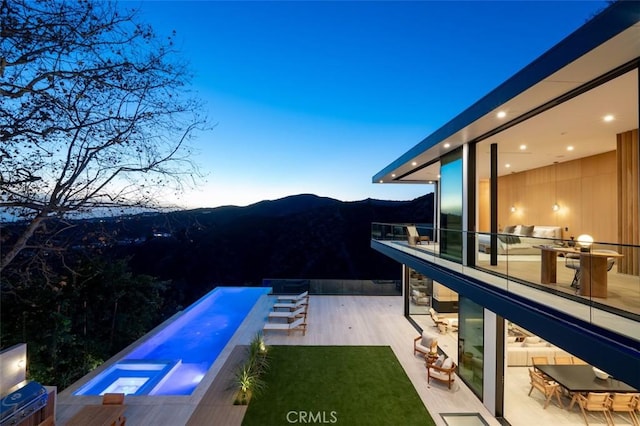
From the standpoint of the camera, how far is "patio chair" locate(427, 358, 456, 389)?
688 cm

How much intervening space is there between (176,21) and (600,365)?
7.66m

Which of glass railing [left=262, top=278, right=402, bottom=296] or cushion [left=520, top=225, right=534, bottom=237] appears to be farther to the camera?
glass railing [left=262, top=278, right=402, bottom=296]

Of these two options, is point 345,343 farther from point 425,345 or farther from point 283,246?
point 283,246

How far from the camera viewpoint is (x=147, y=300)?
1531cm

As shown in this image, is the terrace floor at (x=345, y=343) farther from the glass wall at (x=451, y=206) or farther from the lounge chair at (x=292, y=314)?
the glass wall at (x=451, y=206)

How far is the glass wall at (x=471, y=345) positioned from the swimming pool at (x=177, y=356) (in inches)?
269

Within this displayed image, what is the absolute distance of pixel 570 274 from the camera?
13.5 feet

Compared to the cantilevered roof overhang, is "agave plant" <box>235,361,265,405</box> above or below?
below

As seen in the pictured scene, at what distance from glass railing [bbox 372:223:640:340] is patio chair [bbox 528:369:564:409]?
2.73 m

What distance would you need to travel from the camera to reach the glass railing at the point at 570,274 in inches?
126

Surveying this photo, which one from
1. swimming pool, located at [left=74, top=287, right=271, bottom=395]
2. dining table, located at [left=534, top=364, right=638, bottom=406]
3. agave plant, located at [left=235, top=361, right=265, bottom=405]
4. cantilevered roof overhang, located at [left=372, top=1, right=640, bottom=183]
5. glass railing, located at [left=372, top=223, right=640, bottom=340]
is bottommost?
swimming pool, located at [left=74, top=287, right=271, bottom=395]

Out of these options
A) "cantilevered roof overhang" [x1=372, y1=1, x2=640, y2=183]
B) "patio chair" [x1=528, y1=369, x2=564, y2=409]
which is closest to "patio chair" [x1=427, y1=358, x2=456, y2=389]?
"patio chair" [x1=528, y1=369, x2=564, y2=409]

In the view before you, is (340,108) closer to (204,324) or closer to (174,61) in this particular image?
(204,324)

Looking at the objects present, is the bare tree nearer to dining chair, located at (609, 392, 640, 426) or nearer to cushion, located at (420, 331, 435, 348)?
cushion, located at (420, 331, 435, 348)
